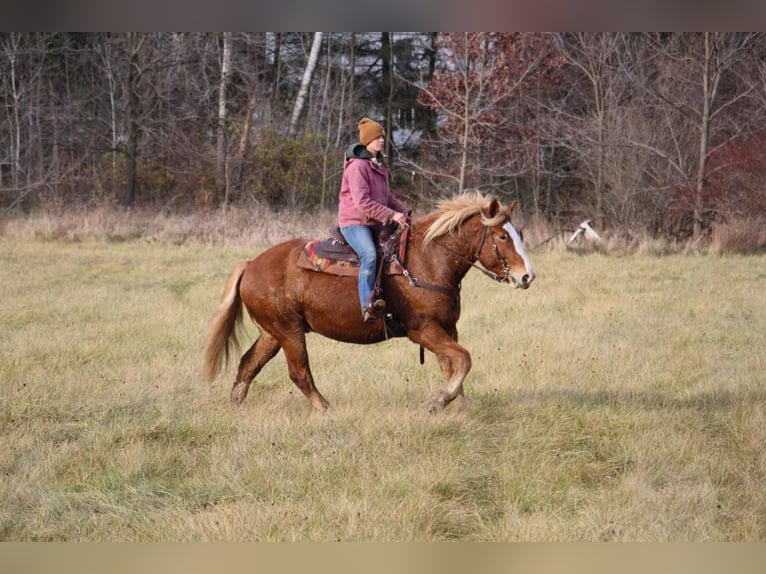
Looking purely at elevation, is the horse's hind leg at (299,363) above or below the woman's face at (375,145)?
below

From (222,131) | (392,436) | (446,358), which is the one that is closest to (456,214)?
(446,358)

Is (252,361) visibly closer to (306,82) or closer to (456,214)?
(456,214)

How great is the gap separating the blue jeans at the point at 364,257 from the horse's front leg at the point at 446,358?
513 mm

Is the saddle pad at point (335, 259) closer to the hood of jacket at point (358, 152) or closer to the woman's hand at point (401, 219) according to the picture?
the woman's hand at point (401, 219)

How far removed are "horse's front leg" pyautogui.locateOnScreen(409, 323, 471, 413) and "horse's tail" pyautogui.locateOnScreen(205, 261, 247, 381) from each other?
1.67 meters

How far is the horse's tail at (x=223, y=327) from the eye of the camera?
641 cm

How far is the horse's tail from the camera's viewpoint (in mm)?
6410

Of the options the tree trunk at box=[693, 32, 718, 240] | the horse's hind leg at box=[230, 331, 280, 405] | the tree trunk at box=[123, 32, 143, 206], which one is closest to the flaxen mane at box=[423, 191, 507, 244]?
the horse's hind leg at box=[230, 331, 280, 405]

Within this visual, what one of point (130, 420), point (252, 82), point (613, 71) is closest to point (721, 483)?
point (130, 420)

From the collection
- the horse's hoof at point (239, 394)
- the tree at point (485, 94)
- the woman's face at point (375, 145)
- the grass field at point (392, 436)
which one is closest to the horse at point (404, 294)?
the horse's hoof at point (239, 394)

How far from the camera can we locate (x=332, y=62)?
2444cm
